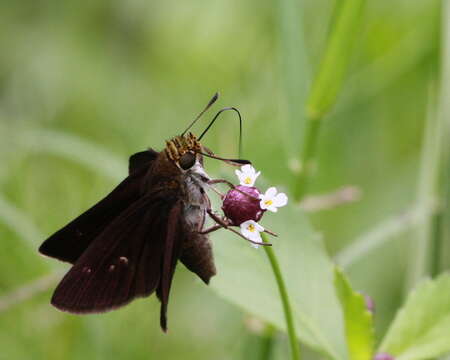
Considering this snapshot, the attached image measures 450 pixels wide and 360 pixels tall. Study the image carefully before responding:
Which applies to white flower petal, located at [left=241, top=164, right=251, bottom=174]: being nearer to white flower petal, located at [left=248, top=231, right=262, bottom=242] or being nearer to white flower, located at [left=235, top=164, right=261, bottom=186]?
white flower, located at [left=235, top=164, right=261, bottom=186]

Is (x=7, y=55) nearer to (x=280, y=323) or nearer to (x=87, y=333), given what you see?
(x=87, y=333)

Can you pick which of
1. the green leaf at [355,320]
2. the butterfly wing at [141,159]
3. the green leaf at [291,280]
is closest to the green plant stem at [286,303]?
the green leaf at [355,320]

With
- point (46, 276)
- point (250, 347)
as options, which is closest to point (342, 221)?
point (250, 347)

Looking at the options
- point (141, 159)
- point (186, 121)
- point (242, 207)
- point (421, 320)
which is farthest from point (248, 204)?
point (186, 121)

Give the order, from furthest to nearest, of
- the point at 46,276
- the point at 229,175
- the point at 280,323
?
the point at 46,276 → the point at 229,175 → the point at 280,323

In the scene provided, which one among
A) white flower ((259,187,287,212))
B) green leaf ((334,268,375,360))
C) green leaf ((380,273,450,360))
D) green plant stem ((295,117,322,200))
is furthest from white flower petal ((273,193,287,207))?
green plant stem ((295,117,322,200))

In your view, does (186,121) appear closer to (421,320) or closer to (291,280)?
(291,280)
